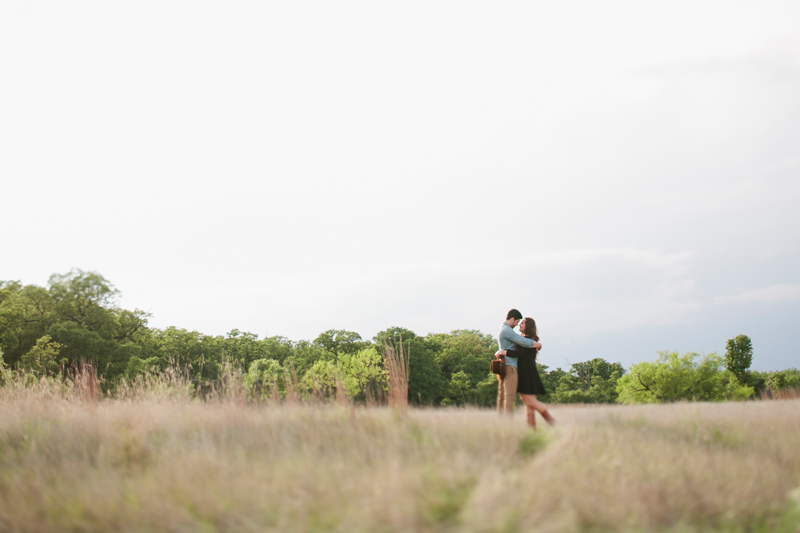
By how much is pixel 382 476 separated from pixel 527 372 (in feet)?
15.6

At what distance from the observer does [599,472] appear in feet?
16.4

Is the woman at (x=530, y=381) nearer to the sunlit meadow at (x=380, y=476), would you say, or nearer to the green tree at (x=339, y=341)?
the sunlit meadow at (x=380, y=476)

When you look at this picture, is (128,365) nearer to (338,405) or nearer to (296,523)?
(338,405)

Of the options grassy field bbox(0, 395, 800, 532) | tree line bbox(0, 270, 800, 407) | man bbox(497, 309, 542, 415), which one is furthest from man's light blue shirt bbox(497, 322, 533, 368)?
tree line bbox(0, 270, 800, 407)

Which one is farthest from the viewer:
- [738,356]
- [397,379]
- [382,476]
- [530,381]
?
[738,356]

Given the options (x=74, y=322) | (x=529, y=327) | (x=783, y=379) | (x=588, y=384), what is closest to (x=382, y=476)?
(x=529, y=327)

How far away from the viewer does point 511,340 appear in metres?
8.74

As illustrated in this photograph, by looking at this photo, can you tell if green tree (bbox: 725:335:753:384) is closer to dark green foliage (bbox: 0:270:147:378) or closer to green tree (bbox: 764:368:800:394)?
green tree (bbox: 764:368:800:394)

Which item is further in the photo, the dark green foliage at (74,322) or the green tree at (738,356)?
the green tree at (738,356)

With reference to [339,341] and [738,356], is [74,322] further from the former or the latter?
[738,356]

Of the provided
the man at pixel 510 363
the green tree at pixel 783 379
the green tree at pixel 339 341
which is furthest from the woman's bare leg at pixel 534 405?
the green tree at pixel 783 379

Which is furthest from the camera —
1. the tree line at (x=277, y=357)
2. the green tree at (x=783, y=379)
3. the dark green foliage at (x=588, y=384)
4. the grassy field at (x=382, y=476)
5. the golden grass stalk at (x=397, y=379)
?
the green tree at (x=783, y=379)

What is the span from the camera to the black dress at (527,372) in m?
8.56

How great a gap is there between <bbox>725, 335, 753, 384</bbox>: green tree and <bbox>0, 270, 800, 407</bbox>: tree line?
0.30 feet
